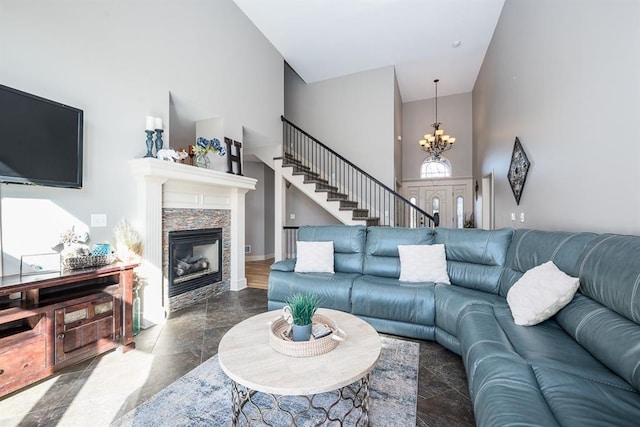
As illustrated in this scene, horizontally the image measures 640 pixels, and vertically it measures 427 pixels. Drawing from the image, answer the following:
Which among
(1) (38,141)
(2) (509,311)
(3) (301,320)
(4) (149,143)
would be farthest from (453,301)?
(1) (38,141)

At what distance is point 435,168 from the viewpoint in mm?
8297

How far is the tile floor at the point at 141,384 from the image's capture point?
5.41 ft

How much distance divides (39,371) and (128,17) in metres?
3.27

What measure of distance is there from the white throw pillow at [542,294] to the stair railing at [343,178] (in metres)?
3.88

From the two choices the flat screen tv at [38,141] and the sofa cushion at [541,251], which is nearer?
the sofa cushion at [541,251]

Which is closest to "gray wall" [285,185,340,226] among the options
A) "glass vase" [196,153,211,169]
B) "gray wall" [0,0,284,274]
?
"gray wall" [0,0,284,274]

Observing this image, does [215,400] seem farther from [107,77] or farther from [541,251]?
[107,77]

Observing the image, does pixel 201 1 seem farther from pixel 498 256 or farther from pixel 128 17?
pixel 498 256

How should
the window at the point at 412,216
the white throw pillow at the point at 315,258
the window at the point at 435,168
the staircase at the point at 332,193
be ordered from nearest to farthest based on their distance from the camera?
the white throw pillow at the point at 315,258 → the staircase at the point at 332,193 → the window at the point at 412,216 → the window at the point at 435,168

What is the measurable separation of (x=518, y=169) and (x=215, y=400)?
4.24 meters

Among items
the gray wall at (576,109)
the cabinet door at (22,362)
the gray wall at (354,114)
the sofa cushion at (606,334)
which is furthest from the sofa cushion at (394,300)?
the gray wall at (354,114)

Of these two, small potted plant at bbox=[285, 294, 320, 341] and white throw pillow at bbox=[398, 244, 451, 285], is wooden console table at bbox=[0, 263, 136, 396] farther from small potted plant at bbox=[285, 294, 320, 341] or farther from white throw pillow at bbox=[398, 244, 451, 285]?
white throw pillow at bbox=[398, 244, 451, 285]

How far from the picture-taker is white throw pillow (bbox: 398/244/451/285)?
287 centimetres

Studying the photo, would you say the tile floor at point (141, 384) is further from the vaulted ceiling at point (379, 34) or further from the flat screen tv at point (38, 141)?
the vaulted ceiling at point (379, 34)
